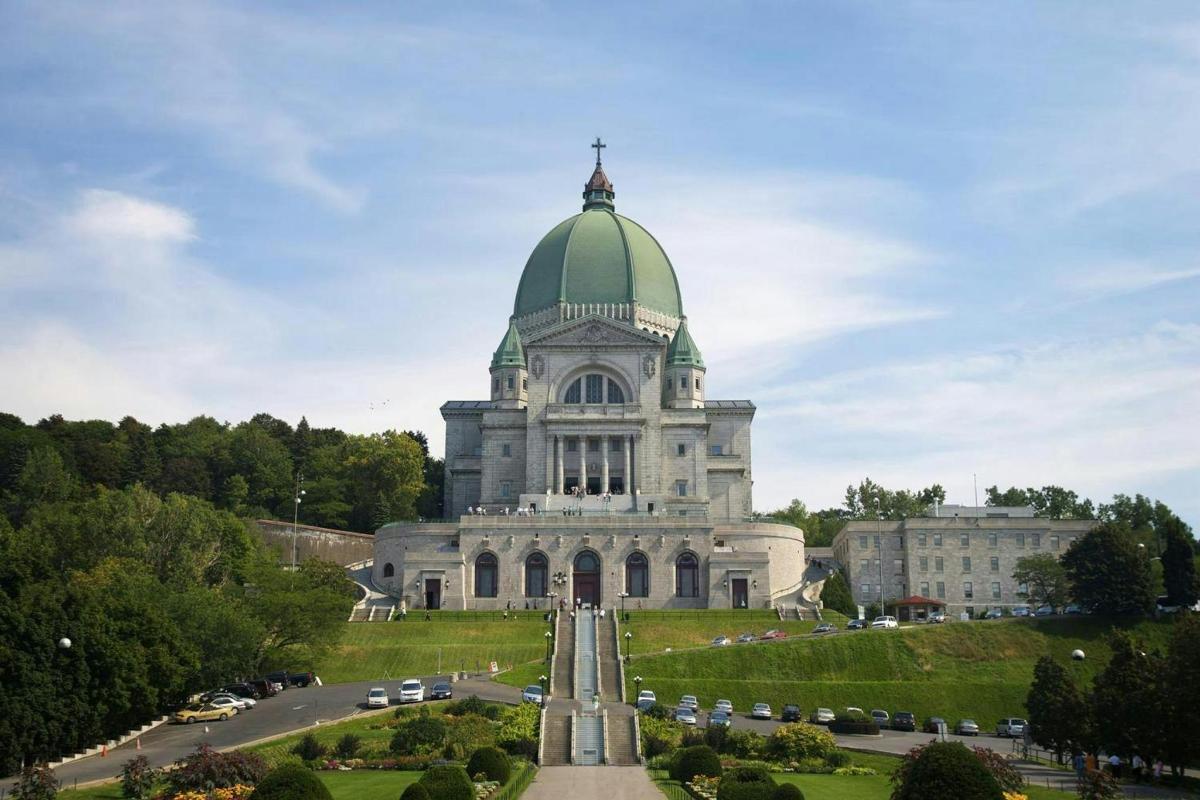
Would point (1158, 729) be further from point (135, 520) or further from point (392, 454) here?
point (392, 454)

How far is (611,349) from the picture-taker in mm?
100812

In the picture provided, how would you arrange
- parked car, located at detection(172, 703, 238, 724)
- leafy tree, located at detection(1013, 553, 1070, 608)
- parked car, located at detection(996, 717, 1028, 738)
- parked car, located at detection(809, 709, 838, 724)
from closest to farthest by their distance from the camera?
parked car, located at detection(172, 703, 238, 724) → parked car, located at detection(809, 709, 838, 724) → parked car, located at detection(996, 717, 1028, 738) → leafy tree, located at detection(1013, 553, 1070, 608)

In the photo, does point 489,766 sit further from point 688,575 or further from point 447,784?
point 688,575

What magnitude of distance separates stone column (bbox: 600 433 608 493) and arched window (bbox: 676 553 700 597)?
10.9 meters

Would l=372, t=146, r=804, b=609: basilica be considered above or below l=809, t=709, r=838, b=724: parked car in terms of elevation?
above

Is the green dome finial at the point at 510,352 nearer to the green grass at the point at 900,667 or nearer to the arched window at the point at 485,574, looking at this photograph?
the arched window at the point at 485,574

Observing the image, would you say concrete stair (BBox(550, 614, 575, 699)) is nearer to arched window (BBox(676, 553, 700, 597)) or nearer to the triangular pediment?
arched window (BBox(676, 553, 700, 597))

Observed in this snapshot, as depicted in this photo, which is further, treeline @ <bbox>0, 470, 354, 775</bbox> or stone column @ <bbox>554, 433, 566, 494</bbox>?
stone column @ <bbox>554, 433, 566, 494</bbox>

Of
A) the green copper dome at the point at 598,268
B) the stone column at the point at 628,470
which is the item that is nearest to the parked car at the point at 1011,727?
the stone column at the point at 628,470

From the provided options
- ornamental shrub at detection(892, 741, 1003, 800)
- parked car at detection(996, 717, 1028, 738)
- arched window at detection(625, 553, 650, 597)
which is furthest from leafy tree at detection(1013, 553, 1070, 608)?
ornamental shrub at detection(892, 741, 1003, 800)

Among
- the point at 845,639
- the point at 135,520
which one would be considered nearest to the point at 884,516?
the point at 845,639

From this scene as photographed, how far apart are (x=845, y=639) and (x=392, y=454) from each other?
169 ft

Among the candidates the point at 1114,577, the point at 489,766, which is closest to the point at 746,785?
the point at 489,766

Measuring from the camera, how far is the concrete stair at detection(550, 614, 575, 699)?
2511 inches
